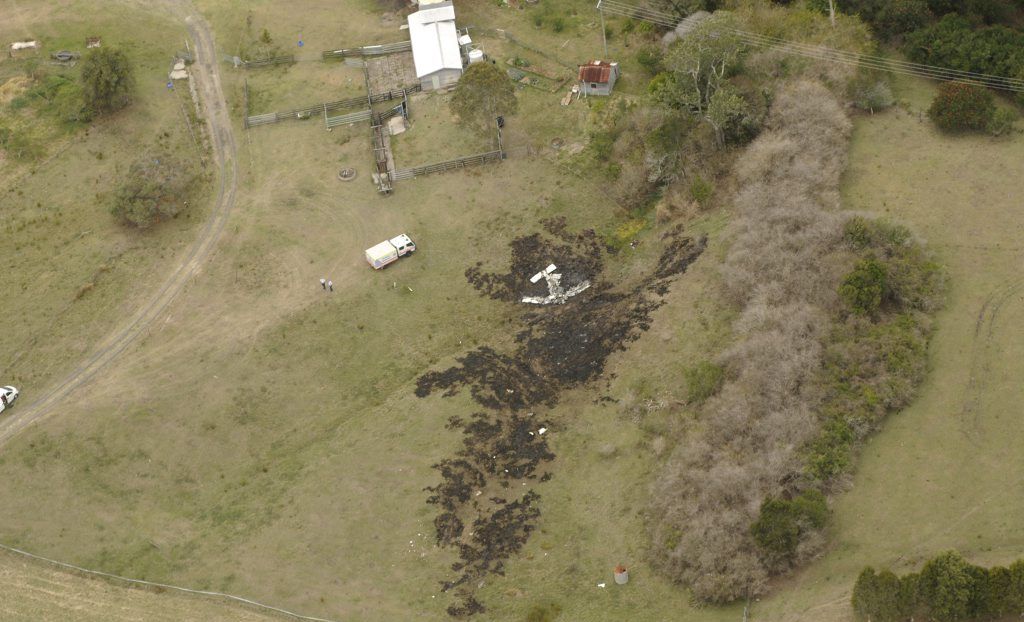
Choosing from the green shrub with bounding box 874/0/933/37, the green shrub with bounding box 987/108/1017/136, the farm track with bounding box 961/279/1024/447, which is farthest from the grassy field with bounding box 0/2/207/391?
the green shrub with bounding box 987/108/1017/136

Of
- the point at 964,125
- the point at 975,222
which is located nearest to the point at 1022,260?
the point at 975,222

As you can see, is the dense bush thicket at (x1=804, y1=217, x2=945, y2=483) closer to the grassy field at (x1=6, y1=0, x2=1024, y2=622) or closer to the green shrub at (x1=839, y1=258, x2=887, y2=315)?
the green shrub at (x1=839, y1=258, x2=887, y2=315)

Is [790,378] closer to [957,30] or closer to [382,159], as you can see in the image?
[957,30]

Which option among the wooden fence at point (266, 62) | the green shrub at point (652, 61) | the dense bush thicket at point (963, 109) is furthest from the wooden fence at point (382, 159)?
the dense bush thicket at point (963, 109)

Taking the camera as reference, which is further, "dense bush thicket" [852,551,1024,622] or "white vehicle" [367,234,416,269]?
"white vehicle" [367,234,416,269]

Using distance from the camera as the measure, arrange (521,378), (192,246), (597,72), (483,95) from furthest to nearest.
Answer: (597,72), (483,95), (192,246), (521,378)

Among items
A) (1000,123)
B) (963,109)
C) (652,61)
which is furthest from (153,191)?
(1000,123)
